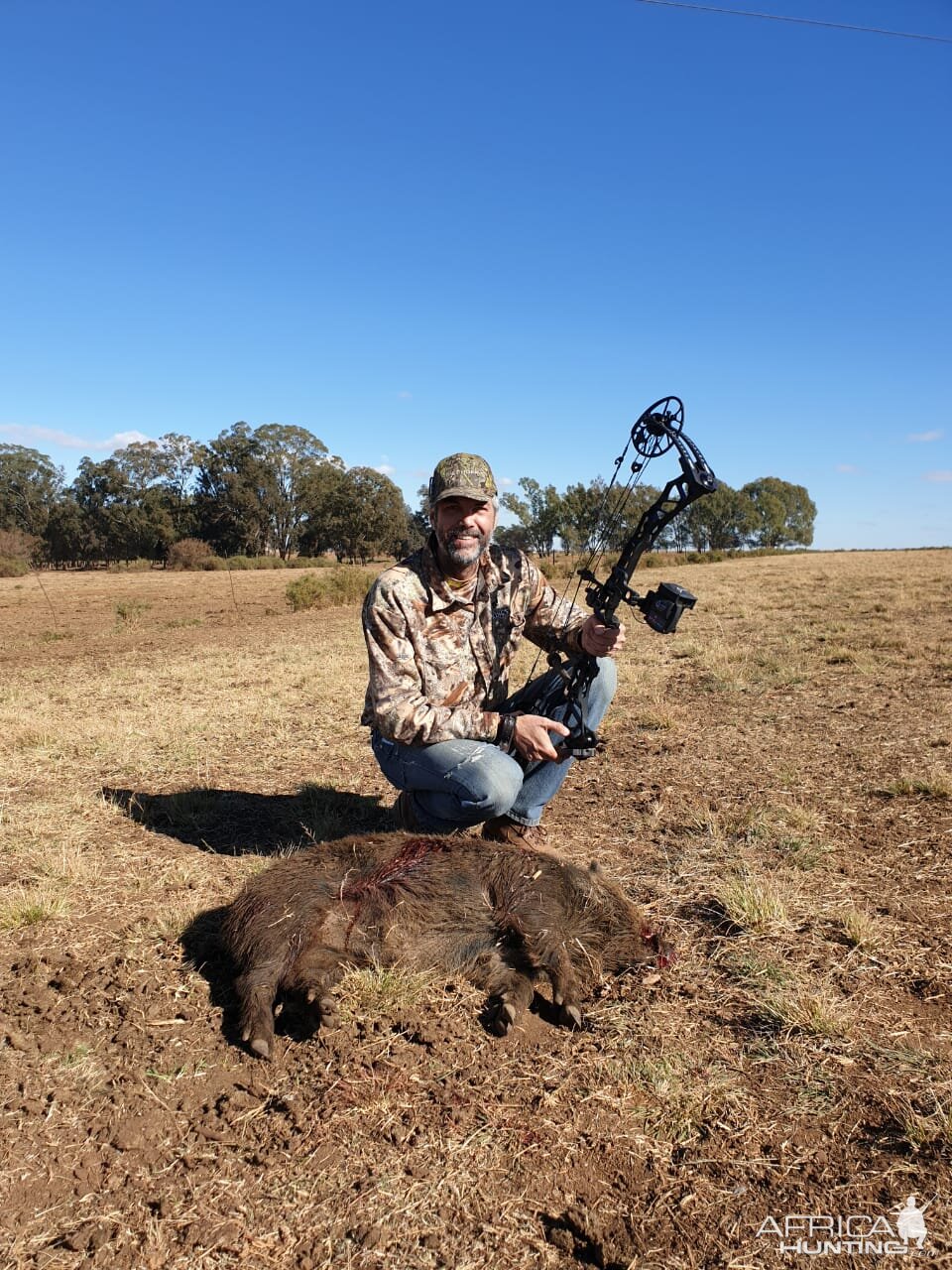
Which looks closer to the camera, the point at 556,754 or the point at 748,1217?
the point at 748,1217

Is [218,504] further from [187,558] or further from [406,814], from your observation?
[406,814]

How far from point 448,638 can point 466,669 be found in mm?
182

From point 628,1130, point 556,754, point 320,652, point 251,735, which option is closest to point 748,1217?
point 628,1130

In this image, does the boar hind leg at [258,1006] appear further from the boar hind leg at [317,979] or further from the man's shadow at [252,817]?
the man's shadow at [252,817]

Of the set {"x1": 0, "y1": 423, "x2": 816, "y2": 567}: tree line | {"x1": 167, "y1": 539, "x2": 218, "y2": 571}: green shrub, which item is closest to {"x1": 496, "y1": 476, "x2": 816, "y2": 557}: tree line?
{"x1": 0, "y1": 423, "x2": 816, "y2": 567}: tree line

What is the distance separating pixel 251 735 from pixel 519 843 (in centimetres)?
336

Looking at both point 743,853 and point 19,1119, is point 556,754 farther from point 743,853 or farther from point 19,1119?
point 19,1119

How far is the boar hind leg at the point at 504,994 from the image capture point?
278 cm

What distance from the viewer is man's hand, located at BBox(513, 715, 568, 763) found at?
3.54 m

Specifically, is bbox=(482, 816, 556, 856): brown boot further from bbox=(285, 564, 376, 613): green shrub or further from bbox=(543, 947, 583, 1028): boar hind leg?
bbox=(285, 564, 376, 613): green shrub

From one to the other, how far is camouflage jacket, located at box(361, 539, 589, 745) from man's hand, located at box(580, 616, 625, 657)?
15 centimetres

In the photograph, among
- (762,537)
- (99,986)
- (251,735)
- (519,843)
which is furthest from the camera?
(762,537)

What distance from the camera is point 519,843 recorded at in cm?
396

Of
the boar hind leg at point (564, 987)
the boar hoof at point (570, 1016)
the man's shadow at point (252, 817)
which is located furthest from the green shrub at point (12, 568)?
the boar hoof at point (570, 1016)
